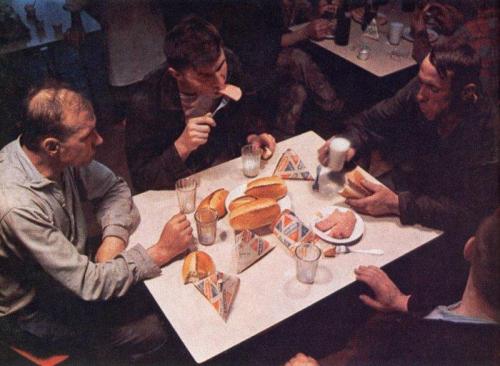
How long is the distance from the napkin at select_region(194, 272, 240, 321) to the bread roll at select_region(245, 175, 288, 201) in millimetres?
438

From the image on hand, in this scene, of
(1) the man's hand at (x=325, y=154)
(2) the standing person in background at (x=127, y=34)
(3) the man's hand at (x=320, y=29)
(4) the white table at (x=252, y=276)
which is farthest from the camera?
(3) the man's hand at (x=320, y=29)

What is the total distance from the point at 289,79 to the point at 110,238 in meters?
2.39

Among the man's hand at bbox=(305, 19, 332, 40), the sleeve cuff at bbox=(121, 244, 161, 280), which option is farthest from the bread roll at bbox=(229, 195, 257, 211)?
the man's hand at bbox=(305, 19, 332, 40)

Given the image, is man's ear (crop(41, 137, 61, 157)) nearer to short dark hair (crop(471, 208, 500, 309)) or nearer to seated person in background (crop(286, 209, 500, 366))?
seated person in background (crop(286, 209, 500, 366))

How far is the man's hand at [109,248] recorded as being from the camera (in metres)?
1.61

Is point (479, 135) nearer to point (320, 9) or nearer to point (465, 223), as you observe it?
point (465, 223)

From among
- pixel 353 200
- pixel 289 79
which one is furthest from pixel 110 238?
pixel 289 79

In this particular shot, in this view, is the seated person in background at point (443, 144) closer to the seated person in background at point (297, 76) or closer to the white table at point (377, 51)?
the white table at point (377, 51)

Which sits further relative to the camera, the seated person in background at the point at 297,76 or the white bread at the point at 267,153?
the seated person in background at the point at 297,76

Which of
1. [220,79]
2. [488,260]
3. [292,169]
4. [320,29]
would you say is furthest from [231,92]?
[320,29]

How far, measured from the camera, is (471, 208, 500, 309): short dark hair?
43.1 inches

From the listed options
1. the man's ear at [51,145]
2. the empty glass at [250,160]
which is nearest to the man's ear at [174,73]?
the empty glass at [250,160]

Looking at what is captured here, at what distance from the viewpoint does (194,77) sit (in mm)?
1955

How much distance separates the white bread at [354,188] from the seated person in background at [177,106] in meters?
0.43
